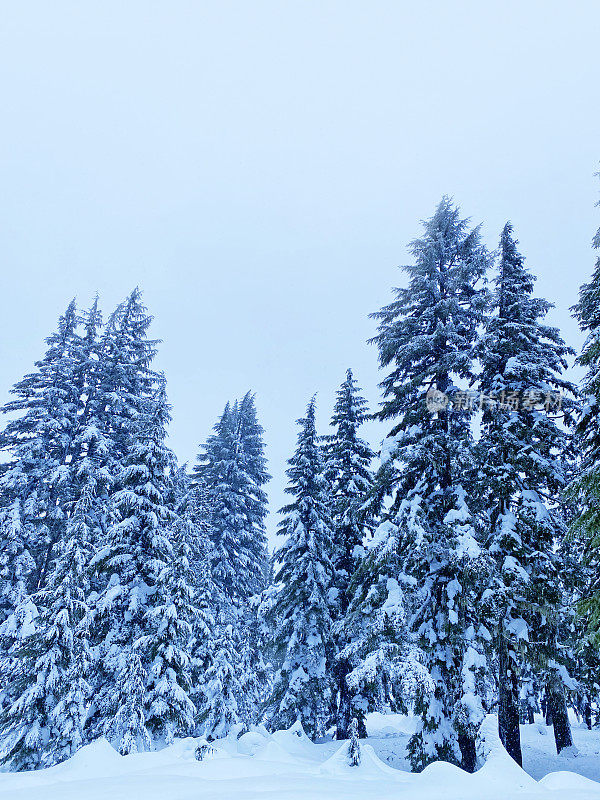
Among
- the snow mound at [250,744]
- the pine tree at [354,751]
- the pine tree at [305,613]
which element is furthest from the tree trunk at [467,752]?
the pine tree at [305,613]

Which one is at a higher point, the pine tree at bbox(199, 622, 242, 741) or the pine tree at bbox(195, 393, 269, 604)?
the pine tree at bbox(195, 393, 269, 604)

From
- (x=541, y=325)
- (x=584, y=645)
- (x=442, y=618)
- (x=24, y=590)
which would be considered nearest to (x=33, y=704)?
(x=24, y=590)

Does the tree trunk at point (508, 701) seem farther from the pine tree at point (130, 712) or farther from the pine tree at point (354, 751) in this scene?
the pine tree at point (130, 712)

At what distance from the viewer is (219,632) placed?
21.4 metres

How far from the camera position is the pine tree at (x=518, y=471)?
505 inches

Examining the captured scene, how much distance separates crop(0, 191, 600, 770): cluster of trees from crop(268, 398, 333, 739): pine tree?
9 centimetres

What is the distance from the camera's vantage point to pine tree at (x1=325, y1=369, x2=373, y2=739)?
19.1m

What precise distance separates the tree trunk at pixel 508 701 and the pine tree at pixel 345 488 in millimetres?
6663

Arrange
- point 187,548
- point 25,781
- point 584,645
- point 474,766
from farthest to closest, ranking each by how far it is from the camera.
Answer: point 187,548
point 474,766
point 584,645
point 25,781

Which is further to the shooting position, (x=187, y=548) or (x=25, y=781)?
(x=187, y=548)

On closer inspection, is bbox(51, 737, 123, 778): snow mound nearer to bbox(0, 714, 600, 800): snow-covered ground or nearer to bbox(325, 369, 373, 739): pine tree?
bbox(0, 714, 600, 800): snow-covered ground

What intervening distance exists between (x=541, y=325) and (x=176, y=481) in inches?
585

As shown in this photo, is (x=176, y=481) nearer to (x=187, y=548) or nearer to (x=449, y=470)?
(x=187, y=548)

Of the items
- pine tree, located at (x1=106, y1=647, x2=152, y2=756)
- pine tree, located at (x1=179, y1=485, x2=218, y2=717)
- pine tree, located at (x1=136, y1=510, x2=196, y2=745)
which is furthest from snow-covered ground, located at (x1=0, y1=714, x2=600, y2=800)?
pine tree, located at (x1=179, y1=485, x2=218, y2=717)
